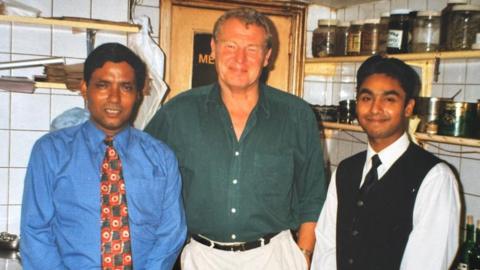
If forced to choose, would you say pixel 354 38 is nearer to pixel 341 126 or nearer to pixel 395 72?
pixel 341 126

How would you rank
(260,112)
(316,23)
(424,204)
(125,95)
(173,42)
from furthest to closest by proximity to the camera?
(316,23) → (173,42) → (260,112) → (125,95) → (424,204)

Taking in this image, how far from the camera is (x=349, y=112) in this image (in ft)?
8.40

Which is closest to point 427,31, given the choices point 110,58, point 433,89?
point 433,89

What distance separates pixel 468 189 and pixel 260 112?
1094 millimetres

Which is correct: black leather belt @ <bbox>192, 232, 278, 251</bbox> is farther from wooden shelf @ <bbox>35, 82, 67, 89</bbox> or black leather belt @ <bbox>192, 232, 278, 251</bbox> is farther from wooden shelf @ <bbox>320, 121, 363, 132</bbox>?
wooden shelf @ <bbox>35, 82, 67, 89</bbox>

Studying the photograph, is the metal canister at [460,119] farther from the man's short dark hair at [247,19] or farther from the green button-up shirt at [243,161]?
the man's short dark hair at [247,19]

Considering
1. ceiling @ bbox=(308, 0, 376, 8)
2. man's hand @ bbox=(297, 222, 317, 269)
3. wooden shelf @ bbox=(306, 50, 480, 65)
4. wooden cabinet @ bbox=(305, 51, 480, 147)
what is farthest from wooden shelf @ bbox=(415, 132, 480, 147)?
ceiling @ bbox=(308, 0, 376, 8)

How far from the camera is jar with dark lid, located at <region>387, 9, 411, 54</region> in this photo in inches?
82.7

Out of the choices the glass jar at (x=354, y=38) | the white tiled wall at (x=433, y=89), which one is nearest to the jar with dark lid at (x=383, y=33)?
the glass jar at (x=354, y=38)

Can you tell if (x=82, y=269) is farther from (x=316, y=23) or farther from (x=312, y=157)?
(x=316, y=23)

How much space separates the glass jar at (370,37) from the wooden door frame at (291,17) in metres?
0.78

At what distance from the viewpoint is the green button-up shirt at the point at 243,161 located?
170 centimetres

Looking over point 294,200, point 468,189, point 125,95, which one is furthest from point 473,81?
point 125,95

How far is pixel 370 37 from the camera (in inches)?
92.7
